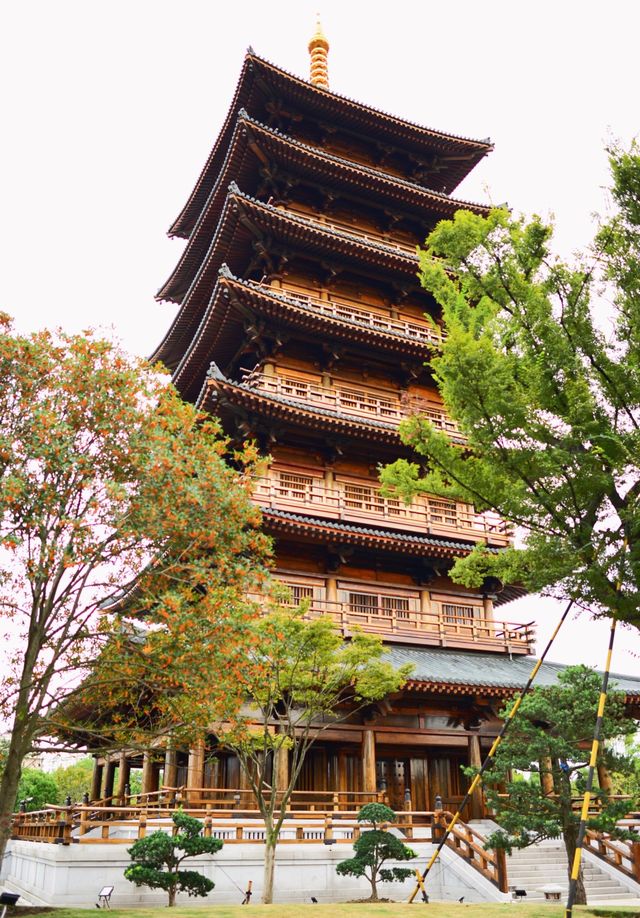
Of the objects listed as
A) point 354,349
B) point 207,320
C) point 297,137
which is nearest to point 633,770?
point 354,349

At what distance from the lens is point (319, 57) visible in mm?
38812

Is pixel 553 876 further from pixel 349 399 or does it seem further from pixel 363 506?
pixel 349 399

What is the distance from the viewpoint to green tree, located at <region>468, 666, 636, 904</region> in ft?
46.9

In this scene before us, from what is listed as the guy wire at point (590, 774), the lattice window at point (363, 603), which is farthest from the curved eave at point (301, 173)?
the guy wire at point (590, 774)

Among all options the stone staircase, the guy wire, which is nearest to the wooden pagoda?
the stone staircase

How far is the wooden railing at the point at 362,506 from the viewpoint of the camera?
23266 mm

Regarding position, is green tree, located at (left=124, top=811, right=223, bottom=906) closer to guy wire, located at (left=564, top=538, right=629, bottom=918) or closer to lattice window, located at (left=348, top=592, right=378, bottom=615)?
guy wire, located at (left=564, top=538, right=629, bottom=918)

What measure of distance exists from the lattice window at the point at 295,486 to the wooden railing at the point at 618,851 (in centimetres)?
1179

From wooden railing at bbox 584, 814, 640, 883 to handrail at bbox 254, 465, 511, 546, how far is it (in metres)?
8.36

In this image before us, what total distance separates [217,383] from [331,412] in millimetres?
4177

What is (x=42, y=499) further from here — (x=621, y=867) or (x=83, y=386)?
(x=621, y=867)

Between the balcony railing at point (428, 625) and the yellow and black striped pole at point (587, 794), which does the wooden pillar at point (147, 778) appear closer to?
the balcony railing at point (428, 625)

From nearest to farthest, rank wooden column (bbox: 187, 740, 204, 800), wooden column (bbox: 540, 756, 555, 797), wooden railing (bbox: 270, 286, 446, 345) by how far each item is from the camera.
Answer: wooden column (bbox: 540, 756, 555, 797)
wooden column (bbox: 187, 740, 204, 800)
wooden railing (bbox: 270, 286, 446, 345)

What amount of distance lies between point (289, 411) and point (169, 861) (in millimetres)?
12862
